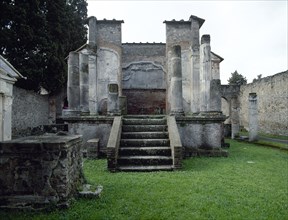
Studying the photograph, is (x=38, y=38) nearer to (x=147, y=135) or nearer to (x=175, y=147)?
(x=147, y=135)

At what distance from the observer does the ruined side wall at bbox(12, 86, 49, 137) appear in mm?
18125

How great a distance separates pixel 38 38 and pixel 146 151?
1394 cm

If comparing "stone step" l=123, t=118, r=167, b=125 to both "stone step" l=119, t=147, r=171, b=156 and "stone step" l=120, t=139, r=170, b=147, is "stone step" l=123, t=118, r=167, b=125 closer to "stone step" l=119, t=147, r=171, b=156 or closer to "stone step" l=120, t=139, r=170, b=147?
"stone step" l=120, t=139, r=170, b=147

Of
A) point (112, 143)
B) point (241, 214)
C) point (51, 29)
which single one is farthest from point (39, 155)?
point (51, 29)

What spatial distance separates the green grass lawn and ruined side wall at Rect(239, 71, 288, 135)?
13639mm

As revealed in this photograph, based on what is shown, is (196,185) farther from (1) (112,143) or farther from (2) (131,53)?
(2) (131,53)

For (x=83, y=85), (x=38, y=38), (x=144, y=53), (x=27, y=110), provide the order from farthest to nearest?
(x=27, y=110)
(x=38, y=38)
(x=144, y=53)
(x=83, y=85)

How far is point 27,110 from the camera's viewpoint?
20.1 metres

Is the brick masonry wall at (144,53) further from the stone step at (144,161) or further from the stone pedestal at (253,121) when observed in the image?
the stone step at (144,161)

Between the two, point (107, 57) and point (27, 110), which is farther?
point (27, 110)

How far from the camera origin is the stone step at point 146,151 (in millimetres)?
8547

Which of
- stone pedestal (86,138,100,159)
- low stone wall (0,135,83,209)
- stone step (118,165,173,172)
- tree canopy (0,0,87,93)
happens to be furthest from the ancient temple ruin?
tree canopy (0,0,87,93)

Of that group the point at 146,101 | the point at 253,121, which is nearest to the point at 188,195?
the point at 253,121

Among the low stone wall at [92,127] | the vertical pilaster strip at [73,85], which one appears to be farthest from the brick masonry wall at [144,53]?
the low stone wall at [92,127]
